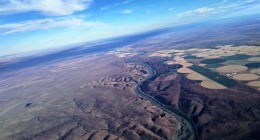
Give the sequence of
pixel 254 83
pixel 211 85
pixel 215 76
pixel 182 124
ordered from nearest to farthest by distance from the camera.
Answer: pixel 182 124 → pixel 254 83 → pixel 211 85 → pixel 215 76

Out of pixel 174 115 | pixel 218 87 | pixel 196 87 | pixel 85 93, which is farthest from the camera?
pixel 85 93

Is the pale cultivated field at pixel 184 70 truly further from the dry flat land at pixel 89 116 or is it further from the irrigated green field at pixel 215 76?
the dry flat land at pixel 89 116

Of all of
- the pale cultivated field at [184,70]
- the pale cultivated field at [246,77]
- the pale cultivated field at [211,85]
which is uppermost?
the pale cultivated field at [246,77]

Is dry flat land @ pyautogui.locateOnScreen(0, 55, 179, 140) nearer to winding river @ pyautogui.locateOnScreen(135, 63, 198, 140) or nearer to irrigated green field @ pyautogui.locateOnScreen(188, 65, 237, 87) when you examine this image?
winding river @ pyautogui.locateOnScreen(135, 63, 198, 140)

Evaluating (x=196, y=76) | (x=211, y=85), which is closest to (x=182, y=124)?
(x=211, y=85)

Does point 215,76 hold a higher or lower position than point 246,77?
lower

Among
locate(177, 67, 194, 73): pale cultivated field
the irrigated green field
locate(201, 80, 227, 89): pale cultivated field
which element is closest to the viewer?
locate(201, 80, 227, 89): pale cultivated field

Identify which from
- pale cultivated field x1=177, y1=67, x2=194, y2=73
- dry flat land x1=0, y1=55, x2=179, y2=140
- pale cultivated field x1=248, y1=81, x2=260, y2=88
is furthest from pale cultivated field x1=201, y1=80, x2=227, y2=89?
dry flat land x1=0, y1=55, x2=179, y2=140

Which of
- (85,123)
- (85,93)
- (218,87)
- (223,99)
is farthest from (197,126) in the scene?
(85,93)

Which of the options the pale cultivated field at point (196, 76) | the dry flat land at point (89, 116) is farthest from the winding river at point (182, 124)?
the pale cultivated field at point (196, 76)

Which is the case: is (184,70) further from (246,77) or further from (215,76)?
(246,77)

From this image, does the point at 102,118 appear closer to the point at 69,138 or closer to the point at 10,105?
the point at 69,138
